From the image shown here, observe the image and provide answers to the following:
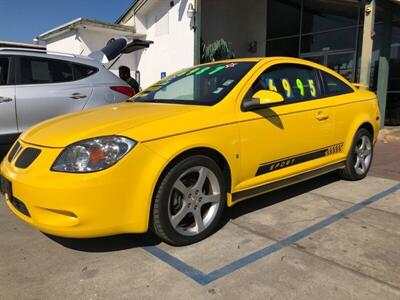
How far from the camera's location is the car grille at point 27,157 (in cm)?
299

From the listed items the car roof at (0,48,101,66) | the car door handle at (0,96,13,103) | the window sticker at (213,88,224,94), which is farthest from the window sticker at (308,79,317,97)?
the car door handle at (0,96,13,103)

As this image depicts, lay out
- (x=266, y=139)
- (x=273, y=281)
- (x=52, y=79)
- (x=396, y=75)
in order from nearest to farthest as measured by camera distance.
→ (x=273, y=281)
(x=266, y=139)
(x=52, y=79)
(x=396, y=75)

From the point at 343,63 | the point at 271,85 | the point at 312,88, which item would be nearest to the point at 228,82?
the point at 271,85

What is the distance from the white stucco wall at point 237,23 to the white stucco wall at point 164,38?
1.05 metres

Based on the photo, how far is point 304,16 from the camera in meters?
14.1

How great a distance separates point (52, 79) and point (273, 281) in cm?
423

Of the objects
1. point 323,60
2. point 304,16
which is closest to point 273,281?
point 323,60

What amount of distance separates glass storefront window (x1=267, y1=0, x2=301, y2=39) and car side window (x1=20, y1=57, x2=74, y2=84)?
1067cm

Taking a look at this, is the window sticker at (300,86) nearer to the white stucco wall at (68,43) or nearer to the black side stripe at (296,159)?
the black side stripe at (296,159)

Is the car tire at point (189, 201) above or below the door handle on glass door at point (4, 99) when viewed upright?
below

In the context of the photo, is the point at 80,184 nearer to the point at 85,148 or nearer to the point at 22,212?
the point at 85,148

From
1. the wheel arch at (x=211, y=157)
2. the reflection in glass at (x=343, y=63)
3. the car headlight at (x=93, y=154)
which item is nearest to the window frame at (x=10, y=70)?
the car headlight at (x=93, y=154)

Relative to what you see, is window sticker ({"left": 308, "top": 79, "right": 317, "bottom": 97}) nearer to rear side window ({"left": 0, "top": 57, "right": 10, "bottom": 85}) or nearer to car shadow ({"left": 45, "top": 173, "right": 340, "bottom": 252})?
car shadow ({"left": 45, "top": 173, "right": 340, "bottom": 252})

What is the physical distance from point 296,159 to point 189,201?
141 cm
